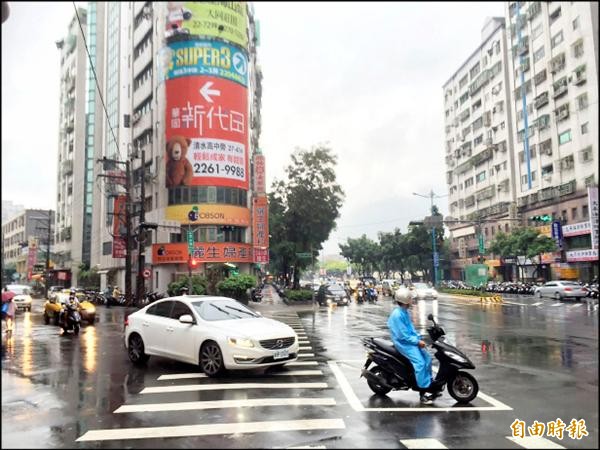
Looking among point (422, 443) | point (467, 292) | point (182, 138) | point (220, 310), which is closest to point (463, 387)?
point (422, 443)

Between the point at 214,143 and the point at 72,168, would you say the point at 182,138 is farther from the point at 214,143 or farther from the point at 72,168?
the point at 72,168

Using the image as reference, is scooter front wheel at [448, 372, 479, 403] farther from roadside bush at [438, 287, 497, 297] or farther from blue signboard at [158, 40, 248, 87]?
roadside bush at [438, 287, 497, 297]

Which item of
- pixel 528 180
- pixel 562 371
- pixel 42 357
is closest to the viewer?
pixel 562 371

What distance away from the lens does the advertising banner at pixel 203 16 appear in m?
3.39

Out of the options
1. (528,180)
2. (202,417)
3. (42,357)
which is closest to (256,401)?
(202,417)

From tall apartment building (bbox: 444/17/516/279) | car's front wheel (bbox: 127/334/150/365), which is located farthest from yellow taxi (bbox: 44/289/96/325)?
tall apartment building (bbox: 444/17/516/279)

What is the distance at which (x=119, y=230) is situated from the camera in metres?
32.1

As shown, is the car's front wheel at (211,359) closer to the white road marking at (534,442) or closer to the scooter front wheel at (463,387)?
the scooter front wheel at (463,387)

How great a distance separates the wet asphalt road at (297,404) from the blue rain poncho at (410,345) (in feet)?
1.35

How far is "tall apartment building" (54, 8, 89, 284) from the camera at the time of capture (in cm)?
6041

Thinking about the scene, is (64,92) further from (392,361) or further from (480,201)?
(392,361)

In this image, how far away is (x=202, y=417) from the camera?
618 cm

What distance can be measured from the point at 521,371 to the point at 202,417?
6.27 metres

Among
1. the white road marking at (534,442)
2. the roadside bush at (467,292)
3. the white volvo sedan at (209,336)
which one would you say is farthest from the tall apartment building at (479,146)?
the white road marking at (534,442)
